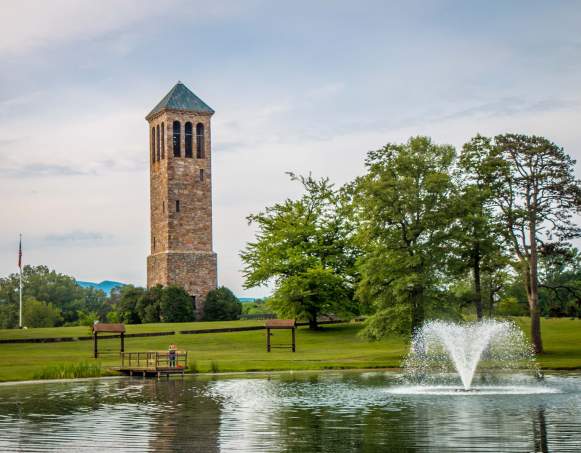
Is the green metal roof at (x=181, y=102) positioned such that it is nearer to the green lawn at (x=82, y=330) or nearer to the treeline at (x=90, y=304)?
the treeline at (x=90, y=304)

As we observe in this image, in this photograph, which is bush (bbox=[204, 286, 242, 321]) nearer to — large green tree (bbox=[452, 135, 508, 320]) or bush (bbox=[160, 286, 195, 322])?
bush (bbox=[160, 286, 195, 322])

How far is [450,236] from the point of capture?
53.5 meters

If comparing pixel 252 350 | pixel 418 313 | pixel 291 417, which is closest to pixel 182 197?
pixel 252 350

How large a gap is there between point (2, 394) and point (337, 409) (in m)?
14.6

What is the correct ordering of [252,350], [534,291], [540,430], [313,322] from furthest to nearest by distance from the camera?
[313,322], [252,350], [534,291], [540,430]

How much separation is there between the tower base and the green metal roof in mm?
15988

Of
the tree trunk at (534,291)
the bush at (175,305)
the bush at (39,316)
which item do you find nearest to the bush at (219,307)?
the bush at (175,305)

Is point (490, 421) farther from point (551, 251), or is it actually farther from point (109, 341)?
point (109, 341)

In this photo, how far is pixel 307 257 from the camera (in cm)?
7350

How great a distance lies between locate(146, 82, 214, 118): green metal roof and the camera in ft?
323

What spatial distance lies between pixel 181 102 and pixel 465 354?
5988cm

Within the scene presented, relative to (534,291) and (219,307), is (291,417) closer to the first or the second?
(534,291)

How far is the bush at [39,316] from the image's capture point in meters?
123

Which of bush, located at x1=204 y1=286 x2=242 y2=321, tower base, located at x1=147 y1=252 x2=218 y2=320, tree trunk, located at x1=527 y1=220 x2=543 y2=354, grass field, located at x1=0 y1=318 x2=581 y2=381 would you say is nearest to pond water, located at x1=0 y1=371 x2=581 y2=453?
grass field, located at x1=0 y1=318 x2=581 y2=381
